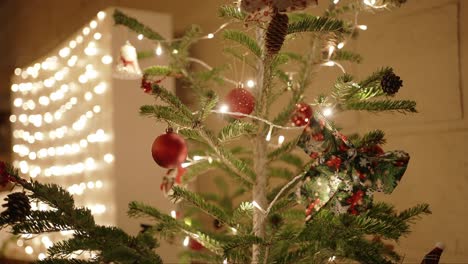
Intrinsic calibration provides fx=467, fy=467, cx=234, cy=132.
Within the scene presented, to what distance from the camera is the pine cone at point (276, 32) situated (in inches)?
27.5

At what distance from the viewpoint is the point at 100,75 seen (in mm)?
1767

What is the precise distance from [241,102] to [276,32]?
0.81 ft

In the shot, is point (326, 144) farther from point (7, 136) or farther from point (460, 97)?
point (7, 136)

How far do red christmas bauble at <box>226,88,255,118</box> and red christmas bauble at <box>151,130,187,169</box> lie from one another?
0.44 feet

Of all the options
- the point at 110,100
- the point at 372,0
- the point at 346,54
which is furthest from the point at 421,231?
the point at 110,100

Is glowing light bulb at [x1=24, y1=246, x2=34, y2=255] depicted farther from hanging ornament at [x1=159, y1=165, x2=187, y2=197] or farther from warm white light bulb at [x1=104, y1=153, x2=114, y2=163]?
hanging ornament at [x1=159, y1=165, x2=187, y2=197]

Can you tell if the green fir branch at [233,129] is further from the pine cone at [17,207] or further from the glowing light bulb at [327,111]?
the pine cone at [17,207]

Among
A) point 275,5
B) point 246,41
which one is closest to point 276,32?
point 275,5

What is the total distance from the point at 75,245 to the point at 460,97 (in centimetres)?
93

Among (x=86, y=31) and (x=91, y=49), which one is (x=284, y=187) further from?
(x=86, y=31)

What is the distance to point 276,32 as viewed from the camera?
0.70 metres

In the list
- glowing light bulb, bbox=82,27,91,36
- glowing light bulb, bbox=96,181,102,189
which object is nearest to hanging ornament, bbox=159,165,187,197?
glowing light bulb, bbox=96,181,102,189

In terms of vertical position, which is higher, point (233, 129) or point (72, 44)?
point (72, 44)

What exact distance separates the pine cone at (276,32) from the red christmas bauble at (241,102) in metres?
0.22
